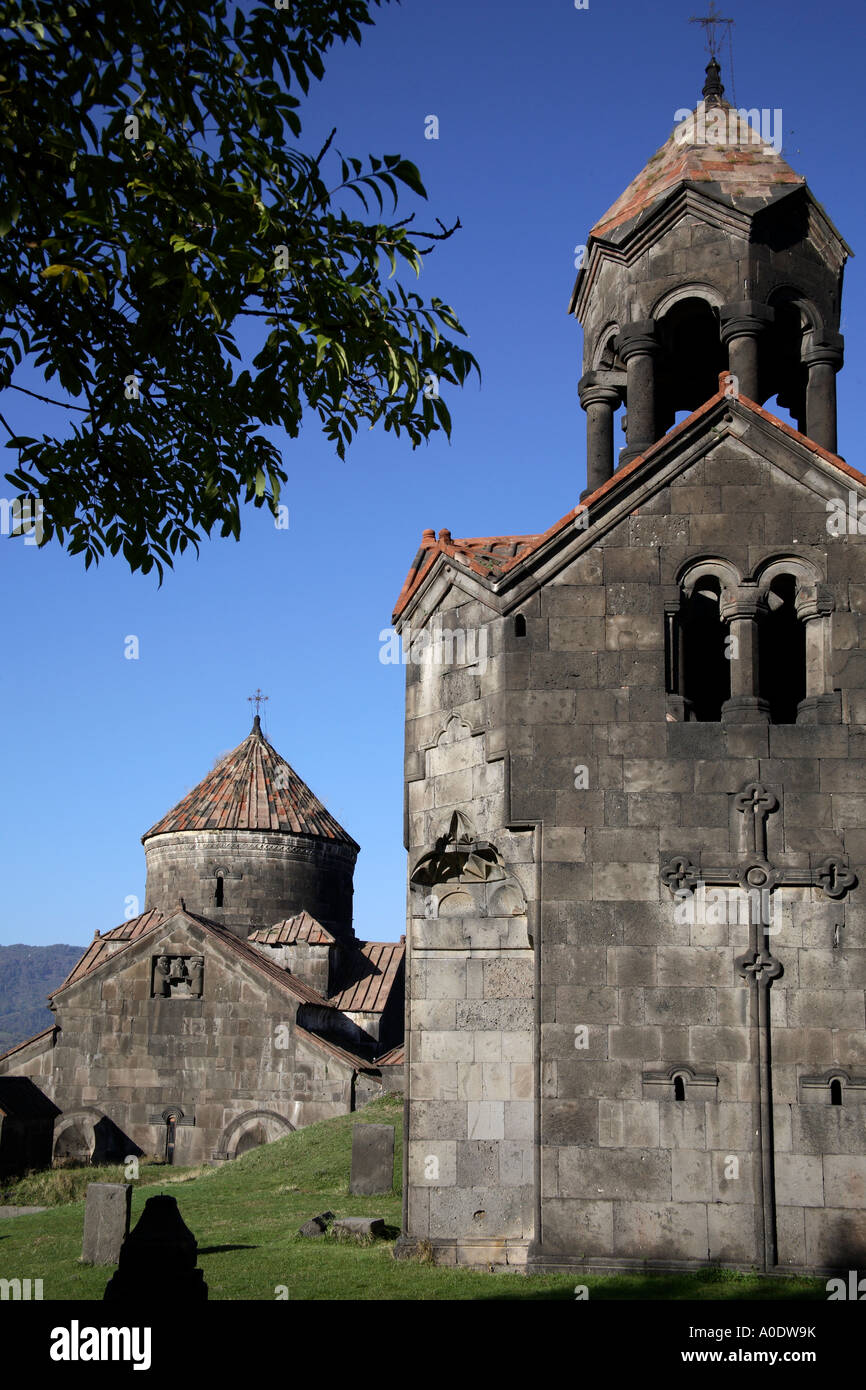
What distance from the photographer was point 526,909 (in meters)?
11.8

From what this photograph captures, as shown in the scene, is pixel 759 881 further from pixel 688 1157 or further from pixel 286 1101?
pixel 286 1101

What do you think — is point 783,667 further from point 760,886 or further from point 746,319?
point 746,319

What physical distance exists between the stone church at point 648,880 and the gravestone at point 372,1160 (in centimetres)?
533

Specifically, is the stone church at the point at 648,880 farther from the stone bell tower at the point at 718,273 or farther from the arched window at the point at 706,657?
the stone bell tower at the point at 718,273

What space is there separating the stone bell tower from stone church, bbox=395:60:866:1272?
1.84 ft

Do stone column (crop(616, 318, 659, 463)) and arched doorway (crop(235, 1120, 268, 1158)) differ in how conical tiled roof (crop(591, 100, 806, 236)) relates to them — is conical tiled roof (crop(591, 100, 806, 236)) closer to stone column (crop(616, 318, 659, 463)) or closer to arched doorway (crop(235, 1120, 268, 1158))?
stone column (crop(616, 318, 659, 463))

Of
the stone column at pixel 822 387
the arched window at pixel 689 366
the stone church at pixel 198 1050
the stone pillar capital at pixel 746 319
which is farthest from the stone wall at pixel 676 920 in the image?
the stone church at pixel 198 1050

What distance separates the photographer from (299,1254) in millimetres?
12523

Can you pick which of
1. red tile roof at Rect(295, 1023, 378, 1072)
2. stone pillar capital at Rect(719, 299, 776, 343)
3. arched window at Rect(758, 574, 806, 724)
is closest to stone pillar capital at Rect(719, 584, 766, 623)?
arched window at Rect(758, 574, 806, 724)

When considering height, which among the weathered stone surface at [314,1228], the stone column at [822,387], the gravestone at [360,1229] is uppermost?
the stone column at [822,387]

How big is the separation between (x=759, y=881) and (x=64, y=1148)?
73.0 ft

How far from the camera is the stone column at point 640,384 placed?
13.5m

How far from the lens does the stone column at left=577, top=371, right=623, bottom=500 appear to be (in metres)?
14.5

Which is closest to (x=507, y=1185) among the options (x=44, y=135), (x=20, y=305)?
(x=20, y=305)
